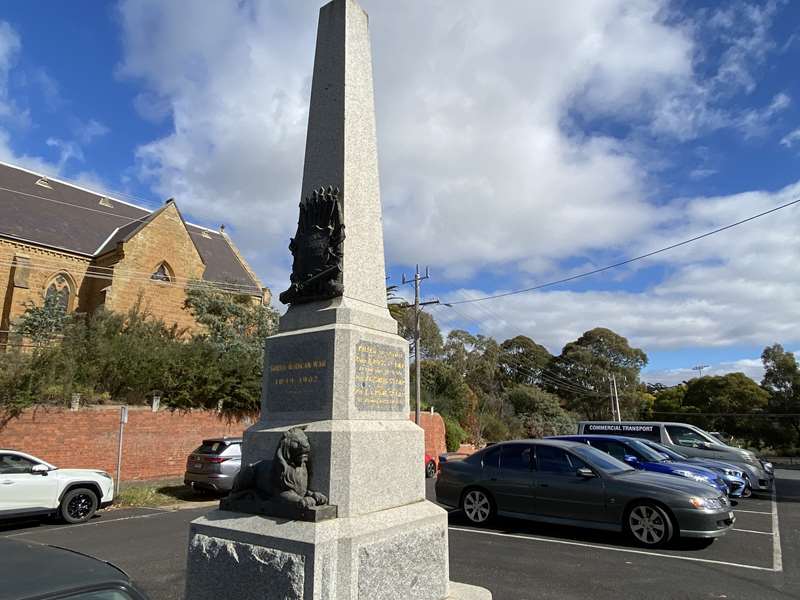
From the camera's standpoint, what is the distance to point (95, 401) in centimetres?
1455

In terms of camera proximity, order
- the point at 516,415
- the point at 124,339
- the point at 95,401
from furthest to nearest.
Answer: the point at 516,415 → the point at 124,339 → the point at 95,401

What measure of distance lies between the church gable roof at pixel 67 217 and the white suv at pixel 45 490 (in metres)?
17.5

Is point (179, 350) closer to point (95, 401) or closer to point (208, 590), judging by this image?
point (95, 401)

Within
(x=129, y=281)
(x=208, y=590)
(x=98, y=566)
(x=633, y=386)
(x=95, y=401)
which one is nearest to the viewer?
(x=98, y=566)

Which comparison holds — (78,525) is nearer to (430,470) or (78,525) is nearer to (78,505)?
(78,505)

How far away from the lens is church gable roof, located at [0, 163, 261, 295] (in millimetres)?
24719

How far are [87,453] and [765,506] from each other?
16.2 metres

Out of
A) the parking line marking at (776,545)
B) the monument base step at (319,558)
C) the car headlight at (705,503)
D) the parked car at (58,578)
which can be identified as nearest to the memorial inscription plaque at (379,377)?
the monument base step at (319,558)

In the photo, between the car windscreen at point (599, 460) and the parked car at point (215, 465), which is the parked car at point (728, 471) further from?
the parked car at point (215, 465)

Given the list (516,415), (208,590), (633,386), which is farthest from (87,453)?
(633,386)

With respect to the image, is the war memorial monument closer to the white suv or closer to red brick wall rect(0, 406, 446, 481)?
the white suv

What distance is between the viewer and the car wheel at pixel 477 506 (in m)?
8.32

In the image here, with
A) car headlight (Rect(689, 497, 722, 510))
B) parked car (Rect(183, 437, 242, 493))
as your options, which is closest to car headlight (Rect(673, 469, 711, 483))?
car headlight (Rect(689, 497, 722, 510))

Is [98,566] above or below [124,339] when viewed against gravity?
below
